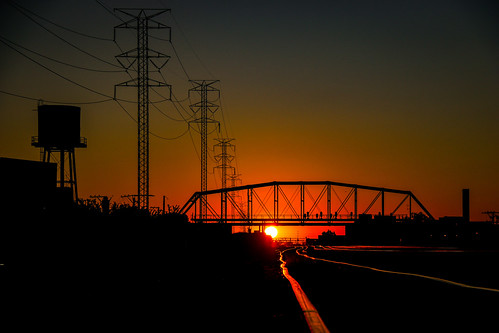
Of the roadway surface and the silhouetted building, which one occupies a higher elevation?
the silhouetted building

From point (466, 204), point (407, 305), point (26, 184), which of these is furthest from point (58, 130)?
point (466, 204)

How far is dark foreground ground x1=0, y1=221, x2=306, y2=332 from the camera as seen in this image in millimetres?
13945

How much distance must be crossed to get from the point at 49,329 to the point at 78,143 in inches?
2928

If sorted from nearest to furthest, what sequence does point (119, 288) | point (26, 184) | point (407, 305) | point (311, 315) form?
point (311, 315) → point (407, 305) → point (119, 288) → point (26, 184)

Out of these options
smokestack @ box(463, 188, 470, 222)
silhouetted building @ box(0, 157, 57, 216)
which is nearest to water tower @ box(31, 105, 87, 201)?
silhouetted building @ box(0, 157, 57, 216)

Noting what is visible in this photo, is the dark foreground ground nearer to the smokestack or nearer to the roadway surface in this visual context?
the roadway surface

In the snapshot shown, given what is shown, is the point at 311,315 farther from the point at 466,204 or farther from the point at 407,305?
the point at 466,204

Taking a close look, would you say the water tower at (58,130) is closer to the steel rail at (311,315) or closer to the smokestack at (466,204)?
the steel rail at (311,315)

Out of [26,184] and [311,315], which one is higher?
[26,184]

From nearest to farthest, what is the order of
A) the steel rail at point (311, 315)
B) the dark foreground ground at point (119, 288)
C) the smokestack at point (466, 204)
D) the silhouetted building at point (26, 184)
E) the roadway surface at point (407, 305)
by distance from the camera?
1. the steel rail at point (311, 315)
2. the roadway surface at point (407, 305)
3. the dark foreground ground at point (119, 288)
4. the silhouetted building at point (26, 184)
5. the smokestack at point (466, 204)

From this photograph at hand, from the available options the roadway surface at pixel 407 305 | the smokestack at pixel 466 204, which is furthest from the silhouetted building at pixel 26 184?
the smokestack at pixel 466 204

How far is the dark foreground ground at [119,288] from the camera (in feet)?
45.8

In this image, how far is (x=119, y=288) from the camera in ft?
79.7

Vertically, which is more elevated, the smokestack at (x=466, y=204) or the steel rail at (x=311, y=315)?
the smokestack at (x=466, y=204)
